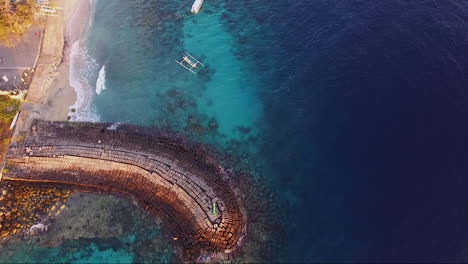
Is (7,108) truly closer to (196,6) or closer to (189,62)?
(189,62)

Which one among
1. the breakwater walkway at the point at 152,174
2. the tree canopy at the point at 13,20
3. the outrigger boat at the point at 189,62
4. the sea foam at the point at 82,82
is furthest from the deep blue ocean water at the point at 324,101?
the tree canopy at the point at 13,20

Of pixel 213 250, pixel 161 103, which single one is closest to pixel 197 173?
pixel 213 250

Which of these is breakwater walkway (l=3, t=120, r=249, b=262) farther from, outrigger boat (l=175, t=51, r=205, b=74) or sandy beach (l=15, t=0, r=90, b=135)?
outrigger boat (l=175, t=51, r=205, b=74)

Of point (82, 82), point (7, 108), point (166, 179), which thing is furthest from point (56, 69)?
point (166, 179)

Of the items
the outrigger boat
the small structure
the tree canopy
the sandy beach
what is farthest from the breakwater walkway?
the small structure

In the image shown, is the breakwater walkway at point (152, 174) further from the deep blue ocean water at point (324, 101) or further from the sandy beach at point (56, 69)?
the deep blue ocean water at point (324, 101)

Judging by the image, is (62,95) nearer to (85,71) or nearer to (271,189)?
(85,71)
